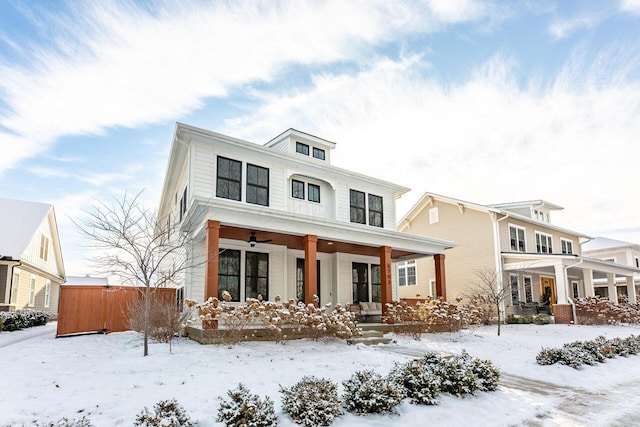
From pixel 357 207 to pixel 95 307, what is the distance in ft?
33.1

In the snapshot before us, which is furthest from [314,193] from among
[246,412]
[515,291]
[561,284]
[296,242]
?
[515,291]

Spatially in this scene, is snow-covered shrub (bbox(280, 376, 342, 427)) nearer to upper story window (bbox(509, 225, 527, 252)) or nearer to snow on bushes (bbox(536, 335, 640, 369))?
snow on bushes (bbox(536, 335, 640, 369))

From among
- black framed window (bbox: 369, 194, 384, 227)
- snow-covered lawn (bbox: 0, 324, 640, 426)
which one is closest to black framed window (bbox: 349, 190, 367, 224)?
black framed window (bbox: 369, 194, 384, 227)

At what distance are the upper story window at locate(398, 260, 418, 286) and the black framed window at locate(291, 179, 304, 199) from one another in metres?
12.5

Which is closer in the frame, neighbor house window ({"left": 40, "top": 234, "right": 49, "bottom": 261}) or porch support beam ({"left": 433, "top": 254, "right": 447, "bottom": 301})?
porch support beam ({"left": 433, "top": 254, "right": 447, "bottom": 301})

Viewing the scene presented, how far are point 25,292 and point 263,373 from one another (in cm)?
1919

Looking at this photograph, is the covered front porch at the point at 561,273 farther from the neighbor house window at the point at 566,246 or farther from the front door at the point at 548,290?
the neighbor house window at the point at 566,246

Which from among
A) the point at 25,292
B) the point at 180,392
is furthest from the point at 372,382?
the point at 25,292

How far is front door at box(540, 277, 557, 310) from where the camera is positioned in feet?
83.9

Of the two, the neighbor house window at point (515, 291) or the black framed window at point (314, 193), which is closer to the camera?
the black framed window at point (314, 193)

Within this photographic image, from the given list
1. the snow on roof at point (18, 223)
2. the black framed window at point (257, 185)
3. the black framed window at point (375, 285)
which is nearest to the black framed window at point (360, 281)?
the black framed window at point (375, 285)

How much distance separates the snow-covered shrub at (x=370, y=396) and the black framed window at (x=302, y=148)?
11.6 m

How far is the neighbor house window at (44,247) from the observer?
23330 millimetres

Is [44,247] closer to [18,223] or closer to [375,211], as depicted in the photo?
[18,223]
